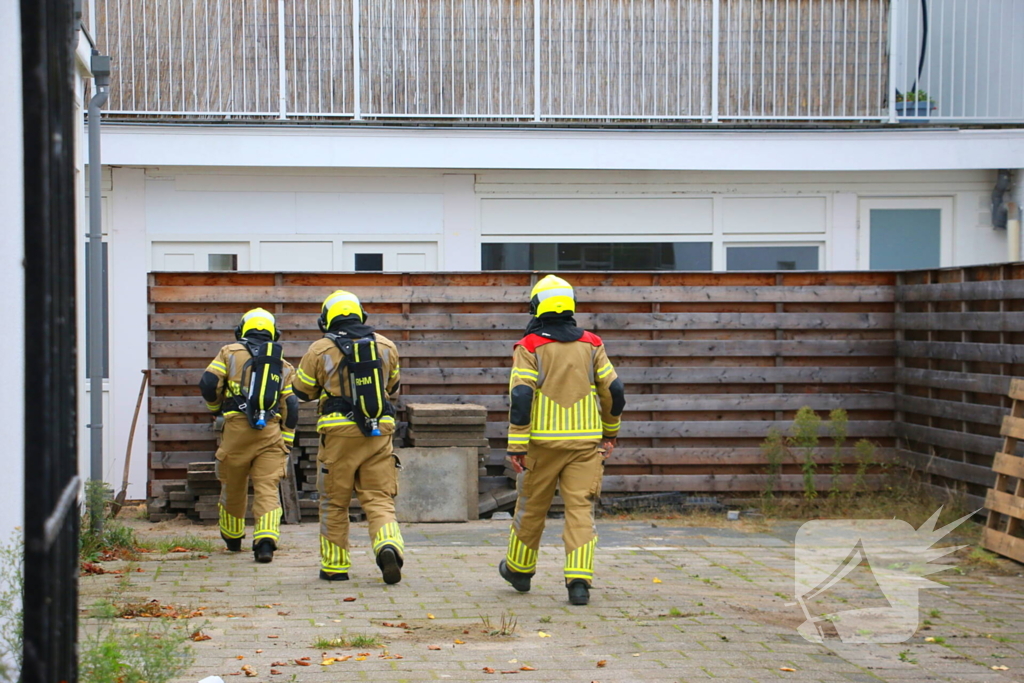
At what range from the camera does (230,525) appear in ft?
30.0

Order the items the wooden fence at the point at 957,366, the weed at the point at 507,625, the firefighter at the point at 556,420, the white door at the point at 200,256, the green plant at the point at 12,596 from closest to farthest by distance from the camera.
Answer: the green plant at the point at 12,596
the weed at the point at 507,625
the firefighter at the point at 556,420
the wooden fence at the point at 957,366
the white door at the point at 200,256

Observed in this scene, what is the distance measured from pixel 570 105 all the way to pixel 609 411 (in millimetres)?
6667

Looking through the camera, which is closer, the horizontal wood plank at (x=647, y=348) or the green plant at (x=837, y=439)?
the horizontal wood plank at (x=647, y=348)

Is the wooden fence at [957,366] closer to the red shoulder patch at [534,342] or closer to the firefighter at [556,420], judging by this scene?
the firefighter at [556,420]

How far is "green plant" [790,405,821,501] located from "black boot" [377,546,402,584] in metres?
5.06

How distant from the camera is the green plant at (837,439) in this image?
11195 mm

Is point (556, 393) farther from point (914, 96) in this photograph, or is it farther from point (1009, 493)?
point (914, 96)

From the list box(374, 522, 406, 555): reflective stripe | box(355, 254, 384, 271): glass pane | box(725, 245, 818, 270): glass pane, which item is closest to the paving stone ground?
box(374, 522, 406, 555): reflective stripe

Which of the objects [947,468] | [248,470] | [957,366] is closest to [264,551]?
[248,470]

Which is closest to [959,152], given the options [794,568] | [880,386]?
[880,386]

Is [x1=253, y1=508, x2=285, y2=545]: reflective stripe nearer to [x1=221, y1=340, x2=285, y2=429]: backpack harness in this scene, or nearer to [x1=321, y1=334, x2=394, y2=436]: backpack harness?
[x1=221, y1=340, x2=285, y2=429]: backpack harness

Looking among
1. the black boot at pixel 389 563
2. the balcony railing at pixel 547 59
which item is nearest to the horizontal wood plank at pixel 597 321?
the balcony railing at pixel 547 59

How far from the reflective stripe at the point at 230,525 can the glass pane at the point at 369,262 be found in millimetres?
4265

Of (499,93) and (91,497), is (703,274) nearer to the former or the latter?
(499,93)
